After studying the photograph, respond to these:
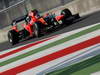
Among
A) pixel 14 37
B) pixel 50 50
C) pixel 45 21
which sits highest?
pixel 45 21

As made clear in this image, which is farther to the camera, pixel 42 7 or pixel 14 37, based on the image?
pixel 42 7

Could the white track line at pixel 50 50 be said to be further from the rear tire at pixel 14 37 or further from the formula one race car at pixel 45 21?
the rear tire at pixel 14 37

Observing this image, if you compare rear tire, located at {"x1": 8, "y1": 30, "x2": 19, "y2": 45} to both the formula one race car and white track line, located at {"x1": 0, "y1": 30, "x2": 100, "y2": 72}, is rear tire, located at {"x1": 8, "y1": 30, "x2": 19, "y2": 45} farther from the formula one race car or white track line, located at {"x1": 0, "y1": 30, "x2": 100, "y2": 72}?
white track line, located at {"x1": 0, "y1": 30, "x2": 100, "y2": 72}

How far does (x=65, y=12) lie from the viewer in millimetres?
14953

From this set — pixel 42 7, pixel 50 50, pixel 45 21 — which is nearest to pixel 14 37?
pixel 45 21

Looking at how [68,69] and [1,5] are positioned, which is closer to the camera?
[68,69]

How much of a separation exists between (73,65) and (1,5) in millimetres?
11880

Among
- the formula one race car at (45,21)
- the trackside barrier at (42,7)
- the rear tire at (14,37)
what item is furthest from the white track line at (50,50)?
the rear tire at (14,37)

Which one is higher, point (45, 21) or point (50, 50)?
point (45, 21)

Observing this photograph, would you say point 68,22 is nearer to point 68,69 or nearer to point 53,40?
point 53,40

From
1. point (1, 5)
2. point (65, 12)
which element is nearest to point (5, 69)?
point (65, 12)

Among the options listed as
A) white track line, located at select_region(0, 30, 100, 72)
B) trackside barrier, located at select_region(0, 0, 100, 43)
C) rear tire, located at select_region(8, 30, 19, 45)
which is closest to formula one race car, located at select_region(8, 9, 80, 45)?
rear tire, located at select_region(8, 30, 19, 45)

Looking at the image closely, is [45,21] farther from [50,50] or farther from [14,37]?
[50,50]

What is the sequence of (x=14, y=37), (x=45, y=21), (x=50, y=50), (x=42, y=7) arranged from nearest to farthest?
(x=50, y=50), (x=45, y=21), (x=14, y=37), (x=42, y=7)
